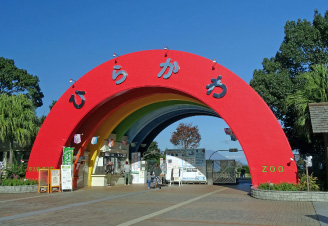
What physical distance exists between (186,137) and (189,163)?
1174 inches

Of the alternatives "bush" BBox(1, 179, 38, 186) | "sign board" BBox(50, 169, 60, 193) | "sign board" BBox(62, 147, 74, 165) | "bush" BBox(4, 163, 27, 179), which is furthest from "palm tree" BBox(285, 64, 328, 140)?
"bush" BBox(4, 163, 27, 179)

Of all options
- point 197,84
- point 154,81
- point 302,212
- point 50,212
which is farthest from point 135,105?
point 302,212

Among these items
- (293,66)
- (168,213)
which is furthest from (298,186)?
(293,66)

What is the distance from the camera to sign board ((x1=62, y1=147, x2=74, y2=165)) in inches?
784

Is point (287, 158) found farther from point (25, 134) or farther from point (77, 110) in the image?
point (25, 134)

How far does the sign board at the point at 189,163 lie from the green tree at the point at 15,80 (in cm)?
2029

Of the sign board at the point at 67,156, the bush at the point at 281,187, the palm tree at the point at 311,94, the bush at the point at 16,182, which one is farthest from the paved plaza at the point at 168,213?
the sign board at the point at 67,156

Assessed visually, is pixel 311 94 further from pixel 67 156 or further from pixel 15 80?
pixel 15 80

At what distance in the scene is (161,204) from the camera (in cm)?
1342

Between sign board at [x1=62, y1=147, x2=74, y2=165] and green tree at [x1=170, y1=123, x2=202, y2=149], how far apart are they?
36963mm

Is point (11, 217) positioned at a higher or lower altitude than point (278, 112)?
lower

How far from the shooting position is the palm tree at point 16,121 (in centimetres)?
2183

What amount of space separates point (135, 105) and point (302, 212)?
14864 mm

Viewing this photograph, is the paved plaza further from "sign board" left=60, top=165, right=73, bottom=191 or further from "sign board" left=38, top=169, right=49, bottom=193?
"sign board" left=60, top=165, right=73, bottom=191
